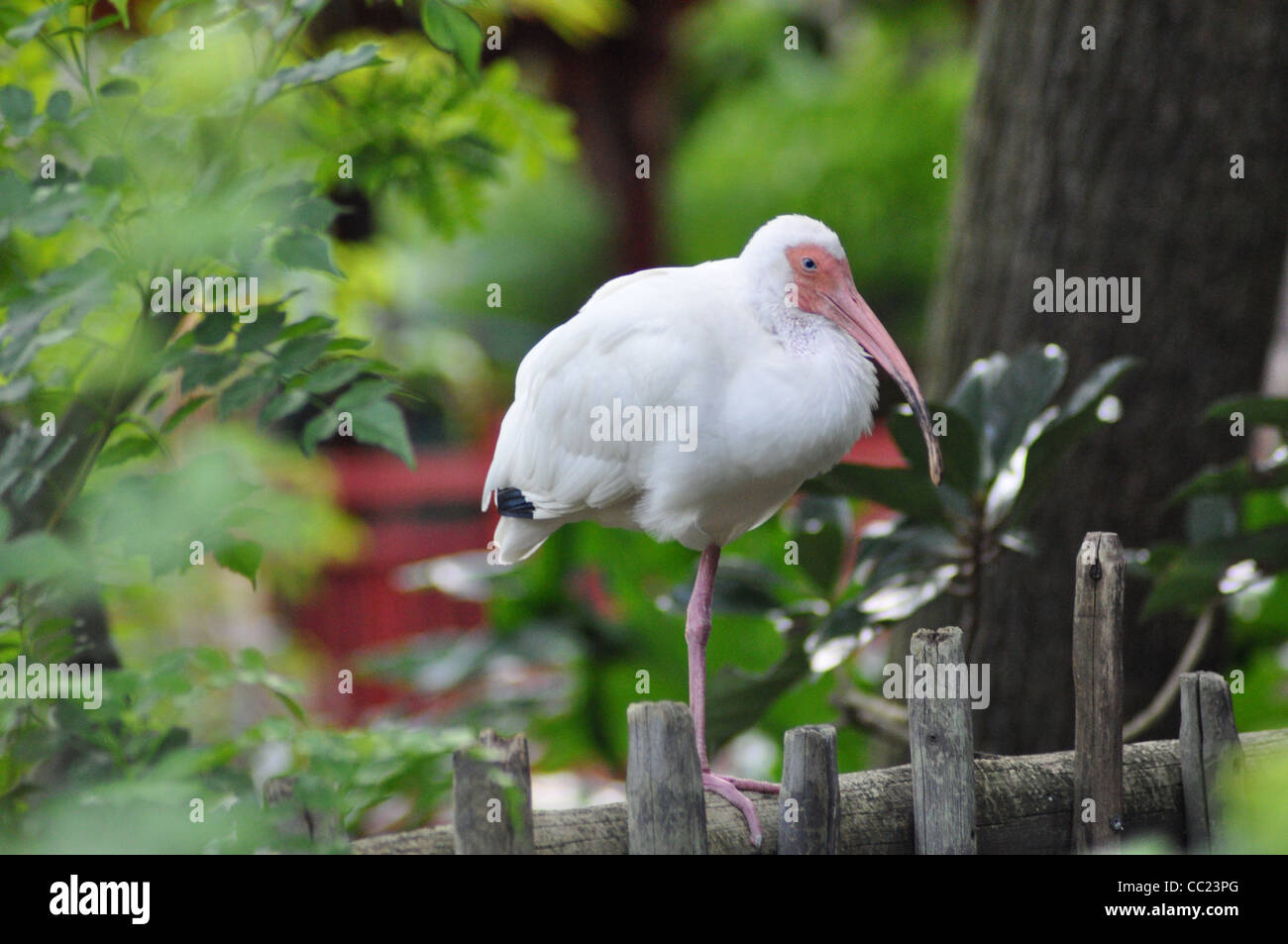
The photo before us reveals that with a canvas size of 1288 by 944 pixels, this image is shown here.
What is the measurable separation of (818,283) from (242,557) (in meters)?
1.01

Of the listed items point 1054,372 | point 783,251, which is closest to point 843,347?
point 783,251

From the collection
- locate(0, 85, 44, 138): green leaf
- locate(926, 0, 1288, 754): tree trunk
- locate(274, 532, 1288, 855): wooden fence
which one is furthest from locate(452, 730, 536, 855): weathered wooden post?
locate(926, 0, 1288, 754): tree trunk

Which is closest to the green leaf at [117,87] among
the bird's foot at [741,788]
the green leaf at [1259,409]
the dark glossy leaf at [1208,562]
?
the bird's foot at [741,788]

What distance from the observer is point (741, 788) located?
2.06 metres

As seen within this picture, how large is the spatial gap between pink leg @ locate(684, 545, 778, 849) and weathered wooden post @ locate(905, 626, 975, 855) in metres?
0.24

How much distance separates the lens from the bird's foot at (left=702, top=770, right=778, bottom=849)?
184cm

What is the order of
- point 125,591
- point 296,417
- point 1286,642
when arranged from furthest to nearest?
point 296,417 < point 1286,642 < point 125,591

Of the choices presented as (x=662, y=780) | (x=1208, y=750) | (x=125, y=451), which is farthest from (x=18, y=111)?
(x=1208, y=750)

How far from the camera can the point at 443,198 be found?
2.95 m

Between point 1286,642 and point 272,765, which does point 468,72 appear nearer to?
point 272,765

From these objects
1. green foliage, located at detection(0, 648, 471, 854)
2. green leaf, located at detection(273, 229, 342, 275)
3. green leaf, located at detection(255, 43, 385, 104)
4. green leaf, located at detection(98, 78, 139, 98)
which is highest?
green leaf, located at detection(98, 78, 139, 98)

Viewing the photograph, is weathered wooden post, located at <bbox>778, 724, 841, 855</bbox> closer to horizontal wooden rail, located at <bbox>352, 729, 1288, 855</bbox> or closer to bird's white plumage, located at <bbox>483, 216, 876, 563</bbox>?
horizontal wooden rail, located at <bbox>352, 729, 1288, 855</bbox>
